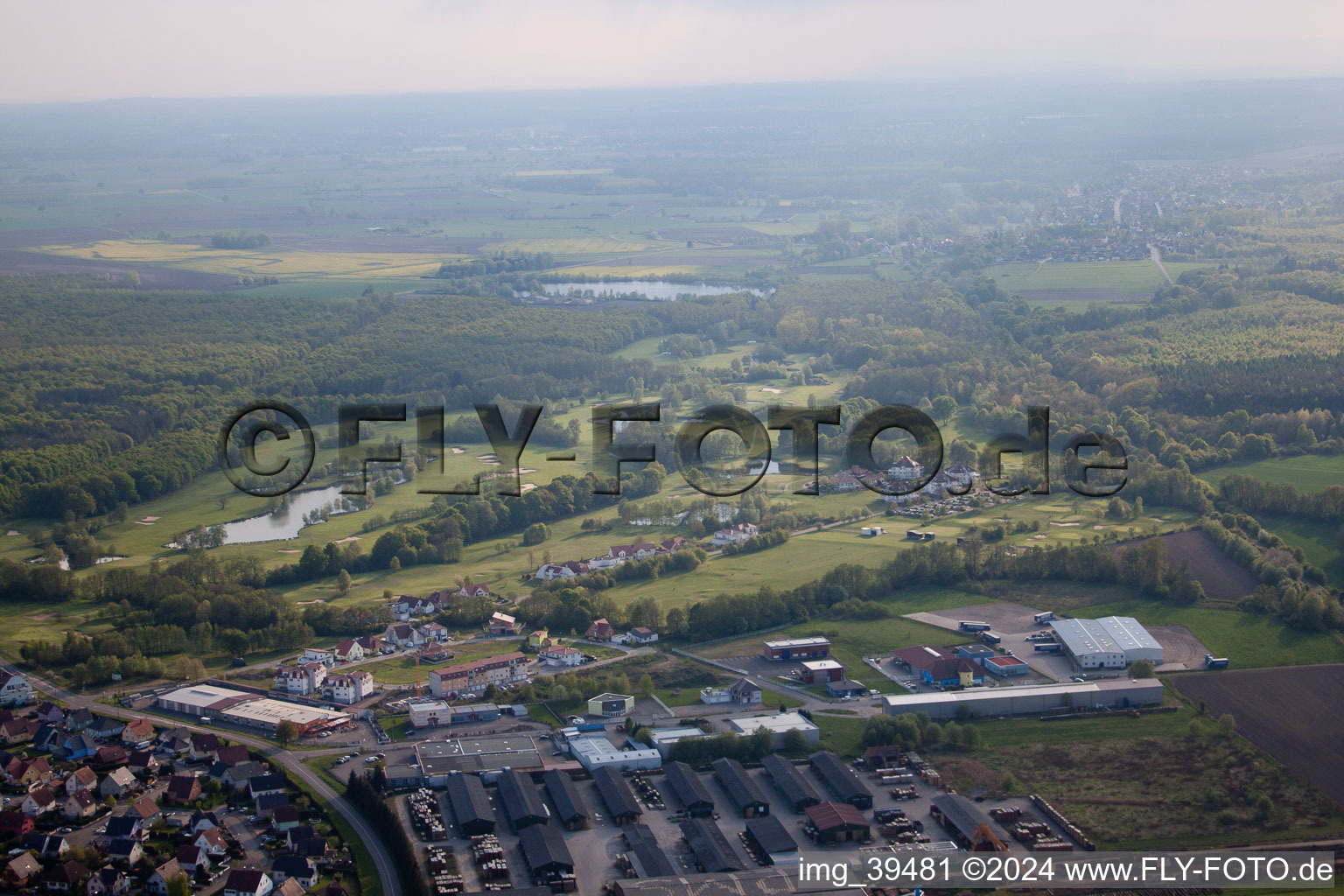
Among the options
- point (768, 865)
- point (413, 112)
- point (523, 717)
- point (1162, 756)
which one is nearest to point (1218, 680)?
point (1162, 756)

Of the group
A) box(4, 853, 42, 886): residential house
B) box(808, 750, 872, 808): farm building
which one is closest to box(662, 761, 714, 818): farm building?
Result: box(808, 750, 872, 808): farm building

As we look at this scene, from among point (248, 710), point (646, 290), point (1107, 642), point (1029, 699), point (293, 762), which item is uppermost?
point (646, 290)

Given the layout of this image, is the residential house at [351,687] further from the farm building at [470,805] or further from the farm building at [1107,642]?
the farm building at [1107,642]

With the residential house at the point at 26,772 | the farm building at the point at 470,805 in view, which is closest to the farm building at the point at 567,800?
the farm building at the point at 470,805

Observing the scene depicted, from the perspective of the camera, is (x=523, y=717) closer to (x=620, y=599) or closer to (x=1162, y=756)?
(x=620, y=599)

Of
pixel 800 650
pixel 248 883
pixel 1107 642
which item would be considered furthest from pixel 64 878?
pixel 1107 642

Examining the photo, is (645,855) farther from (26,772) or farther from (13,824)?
(26,772)

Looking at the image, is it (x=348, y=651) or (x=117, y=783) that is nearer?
(x=117, y=783)
